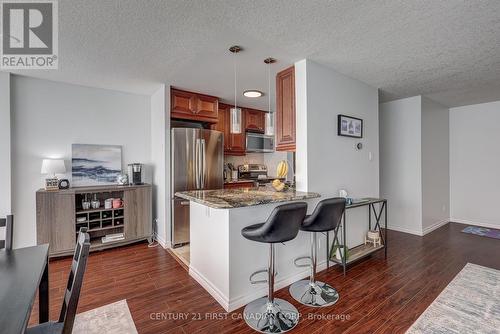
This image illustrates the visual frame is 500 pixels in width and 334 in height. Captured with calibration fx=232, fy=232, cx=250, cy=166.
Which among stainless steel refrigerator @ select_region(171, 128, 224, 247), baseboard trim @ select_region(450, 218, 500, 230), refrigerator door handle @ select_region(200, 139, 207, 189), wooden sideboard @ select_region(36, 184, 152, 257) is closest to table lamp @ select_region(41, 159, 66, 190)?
wooden sideboard @ select_region(36, 184, 152, 257)

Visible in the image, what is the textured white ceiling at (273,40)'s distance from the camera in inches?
70.3

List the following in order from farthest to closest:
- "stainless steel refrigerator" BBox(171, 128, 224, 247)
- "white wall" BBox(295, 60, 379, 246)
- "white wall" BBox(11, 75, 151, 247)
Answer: "stainless steel refrigerator" BBox(171, 128, 224, 247) → "white wall" BBox(11, 75, 151, 247) → "white wall" BBox(295, 60, 379, 246)

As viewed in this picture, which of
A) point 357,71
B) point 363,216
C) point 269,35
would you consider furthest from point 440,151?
point 269,35

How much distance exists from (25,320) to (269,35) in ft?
7.91

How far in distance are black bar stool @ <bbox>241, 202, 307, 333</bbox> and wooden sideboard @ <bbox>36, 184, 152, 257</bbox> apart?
2.41 m

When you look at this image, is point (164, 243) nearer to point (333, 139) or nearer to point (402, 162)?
point (333, 139)

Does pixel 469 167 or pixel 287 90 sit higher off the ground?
pixel 287 90

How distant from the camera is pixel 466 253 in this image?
11.0 ft

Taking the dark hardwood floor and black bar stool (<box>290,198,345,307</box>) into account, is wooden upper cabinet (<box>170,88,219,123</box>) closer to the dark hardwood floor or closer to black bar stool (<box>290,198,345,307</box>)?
the dark hardwood floor

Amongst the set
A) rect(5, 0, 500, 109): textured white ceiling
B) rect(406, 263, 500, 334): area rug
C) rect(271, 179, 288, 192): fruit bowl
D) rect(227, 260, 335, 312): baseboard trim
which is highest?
rect(5, 0, 500, 109): textured white ceiling

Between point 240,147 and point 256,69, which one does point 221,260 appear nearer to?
point 256,69

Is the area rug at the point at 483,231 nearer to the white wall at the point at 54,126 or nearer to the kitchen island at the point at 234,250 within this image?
the kitchen island at the point at 234,250

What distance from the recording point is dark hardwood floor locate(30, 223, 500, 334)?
1.92m

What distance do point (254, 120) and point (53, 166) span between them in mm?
3545
